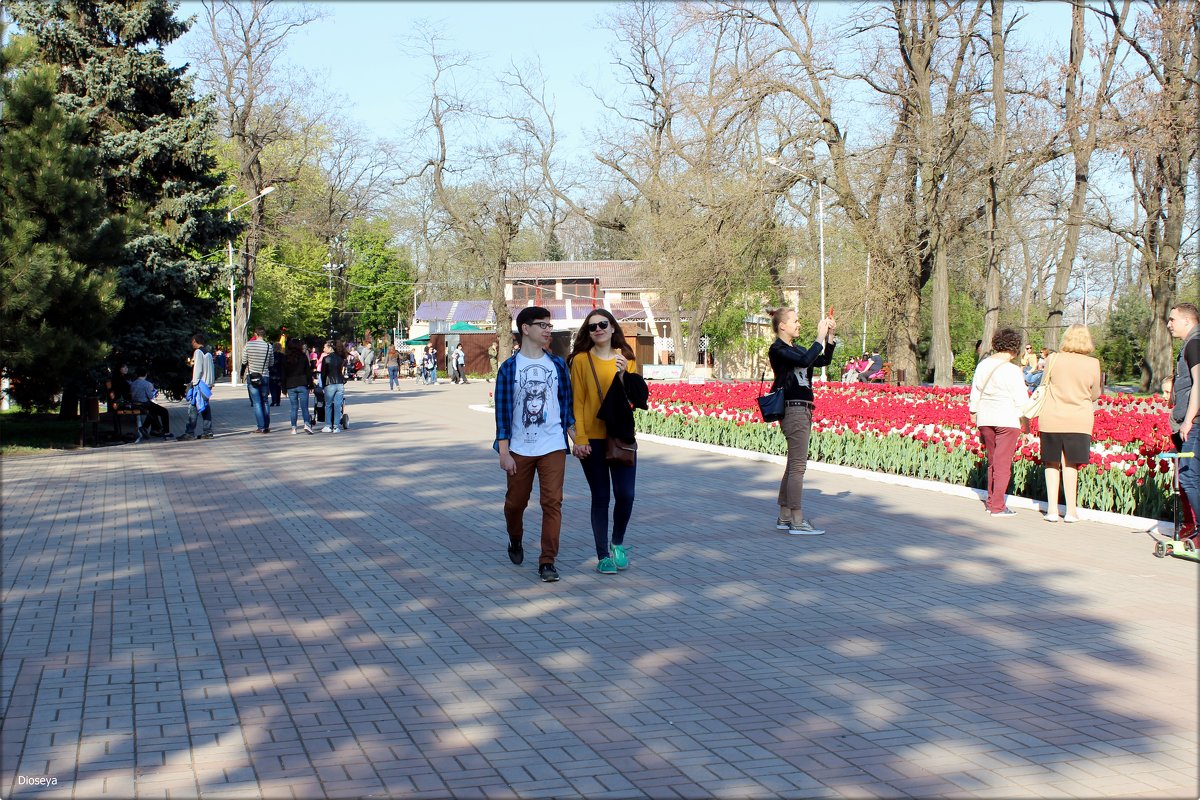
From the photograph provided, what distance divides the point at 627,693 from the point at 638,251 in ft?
141

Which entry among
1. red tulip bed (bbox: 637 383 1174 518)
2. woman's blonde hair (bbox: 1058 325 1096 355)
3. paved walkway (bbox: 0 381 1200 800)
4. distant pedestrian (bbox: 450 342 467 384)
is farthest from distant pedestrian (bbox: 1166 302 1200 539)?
distant pedestrian (bbox: 450 342 467 384)

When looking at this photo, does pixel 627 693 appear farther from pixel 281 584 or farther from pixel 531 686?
pixel 281 584

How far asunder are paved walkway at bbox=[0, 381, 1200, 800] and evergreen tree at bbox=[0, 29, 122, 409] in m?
5.19

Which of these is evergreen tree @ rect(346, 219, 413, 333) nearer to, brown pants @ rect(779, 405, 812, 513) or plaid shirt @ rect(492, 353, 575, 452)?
brown pants @ rect(779, 405, 812, 513)

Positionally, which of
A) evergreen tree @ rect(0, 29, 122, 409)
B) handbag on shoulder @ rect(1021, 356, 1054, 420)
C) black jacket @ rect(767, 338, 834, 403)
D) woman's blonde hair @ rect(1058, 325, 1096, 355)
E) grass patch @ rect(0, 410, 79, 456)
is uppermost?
Result: evergreen tree @ rect(0, 29, 122, 409)

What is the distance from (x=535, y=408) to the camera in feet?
25.0

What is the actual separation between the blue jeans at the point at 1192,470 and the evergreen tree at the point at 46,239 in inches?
548

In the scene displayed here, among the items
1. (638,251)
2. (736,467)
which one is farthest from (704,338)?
(736,467)

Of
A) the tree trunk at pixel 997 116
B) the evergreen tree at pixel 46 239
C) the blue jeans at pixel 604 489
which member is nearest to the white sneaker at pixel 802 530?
the blue jeans at pixel 604 489

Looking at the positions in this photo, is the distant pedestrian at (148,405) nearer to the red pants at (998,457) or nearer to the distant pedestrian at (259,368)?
the distant pedestrian at (259,368)

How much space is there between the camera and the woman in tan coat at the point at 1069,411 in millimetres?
9922

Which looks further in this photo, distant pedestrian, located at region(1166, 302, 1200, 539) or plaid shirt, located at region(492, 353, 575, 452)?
distant pedestrian, located at region(1166, 302, 1200, 539)

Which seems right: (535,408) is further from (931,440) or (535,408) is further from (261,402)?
(261,402)

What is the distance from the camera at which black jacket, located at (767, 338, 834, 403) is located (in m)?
9.13
